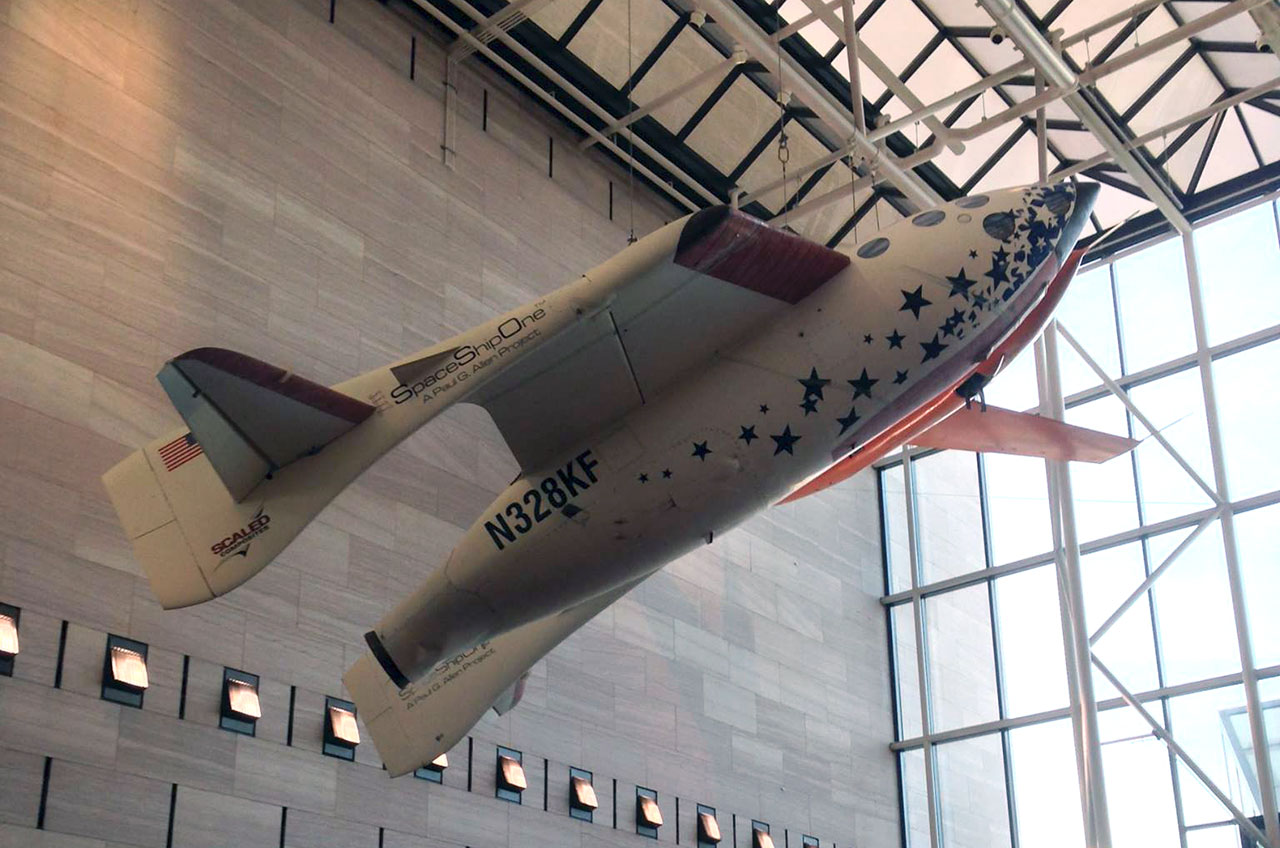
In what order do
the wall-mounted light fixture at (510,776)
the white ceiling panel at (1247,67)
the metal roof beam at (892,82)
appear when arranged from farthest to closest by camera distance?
the white ceiling panel at (1247,67), the metal roof beam at (892,82), the wall-mounted light fixture at (510,776)

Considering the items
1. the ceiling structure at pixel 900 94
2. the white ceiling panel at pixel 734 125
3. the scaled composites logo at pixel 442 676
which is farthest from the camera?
the white ceiling panel at pixel 734 125

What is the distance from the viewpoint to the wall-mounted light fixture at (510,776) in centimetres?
1446

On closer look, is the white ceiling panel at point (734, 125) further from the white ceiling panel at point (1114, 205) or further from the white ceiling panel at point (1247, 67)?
the white ceiling panel at point (1247, 67)

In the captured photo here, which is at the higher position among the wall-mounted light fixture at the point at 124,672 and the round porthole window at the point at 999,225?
the round porthole window at the point at 999,225

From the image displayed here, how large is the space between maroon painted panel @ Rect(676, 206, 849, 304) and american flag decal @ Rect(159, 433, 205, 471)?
3.07 meters

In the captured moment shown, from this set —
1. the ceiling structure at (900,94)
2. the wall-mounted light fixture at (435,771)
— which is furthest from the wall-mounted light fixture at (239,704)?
the ceiling structure at (900,94)

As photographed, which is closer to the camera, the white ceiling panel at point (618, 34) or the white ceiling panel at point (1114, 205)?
the white ceiling panel at point (618, 34)

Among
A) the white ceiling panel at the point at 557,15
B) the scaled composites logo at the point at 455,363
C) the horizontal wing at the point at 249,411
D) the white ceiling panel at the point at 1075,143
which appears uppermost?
the white ceiling panel at the point at 1075,143

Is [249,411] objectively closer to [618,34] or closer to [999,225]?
[999,225]

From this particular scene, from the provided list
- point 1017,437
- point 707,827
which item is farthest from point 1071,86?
point 707,827

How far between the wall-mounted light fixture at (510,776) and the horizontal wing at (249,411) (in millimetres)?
6925

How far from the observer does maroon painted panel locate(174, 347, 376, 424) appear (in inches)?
313

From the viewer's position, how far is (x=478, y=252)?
16609mm

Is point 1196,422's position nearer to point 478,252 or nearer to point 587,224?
point 587,224
